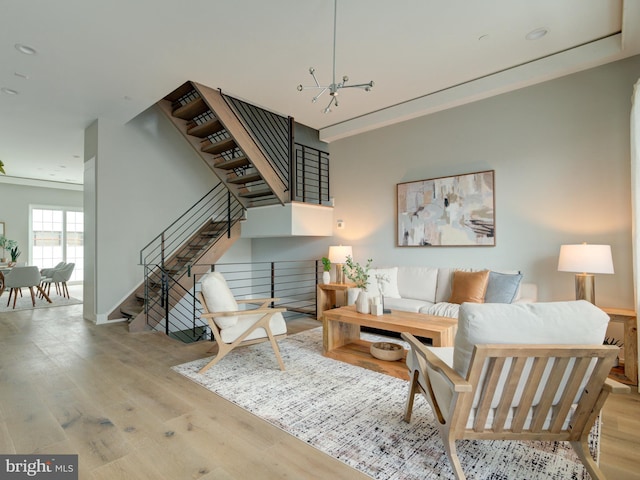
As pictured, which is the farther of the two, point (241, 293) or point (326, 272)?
point (241, 293)

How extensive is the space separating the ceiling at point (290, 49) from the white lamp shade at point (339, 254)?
2232 mm

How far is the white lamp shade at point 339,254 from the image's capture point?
5418 millimetres

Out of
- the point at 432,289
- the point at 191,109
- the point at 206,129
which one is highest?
the point at 191,109

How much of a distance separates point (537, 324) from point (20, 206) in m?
12.3

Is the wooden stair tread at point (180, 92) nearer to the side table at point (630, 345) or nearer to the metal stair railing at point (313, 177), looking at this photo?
the metal stair railing at point (313, 177)

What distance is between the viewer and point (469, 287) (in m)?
4.11

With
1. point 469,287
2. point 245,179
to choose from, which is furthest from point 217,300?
point 469,287

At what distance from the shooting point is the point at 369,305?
344 centimetres

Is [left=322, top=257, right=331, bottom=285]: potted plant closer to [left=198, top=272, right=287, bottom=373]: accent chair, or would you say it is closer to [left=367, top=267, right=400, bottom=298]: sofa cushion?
[left=367, top=267, right=400, bottom=298]: sofa cushion

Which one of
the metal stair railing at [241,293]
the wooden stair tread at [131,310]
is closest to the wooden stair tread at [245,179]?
the metal stair railing at [241,293]

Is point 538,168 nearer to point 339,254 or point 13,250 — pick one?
point 339,254

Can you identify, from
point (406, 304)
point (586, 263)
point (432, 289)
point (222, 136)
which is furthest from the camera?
point (222, 136)

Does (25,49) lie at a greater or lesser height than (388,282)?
greater

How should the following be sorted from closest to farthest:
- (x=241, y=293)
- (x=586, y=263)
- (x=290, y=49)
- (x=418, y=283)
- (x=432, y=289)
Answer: (x=586, y=263) < (x=290, y=49) < (x=432, y=289) < (x=418, y=283) < (x=241, y=293)
